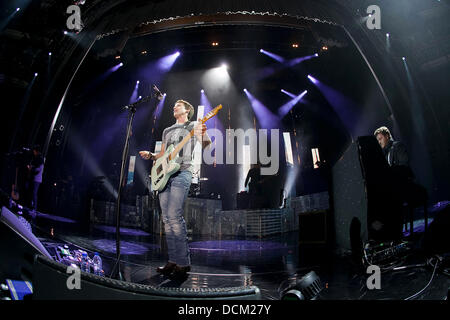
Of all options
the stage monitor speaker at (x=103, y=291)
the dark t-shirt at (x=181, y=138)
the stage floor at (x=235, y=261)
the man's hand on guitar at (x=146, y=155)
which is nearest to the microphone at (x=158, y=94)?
the dark t-shirt at (x=181, y=138)

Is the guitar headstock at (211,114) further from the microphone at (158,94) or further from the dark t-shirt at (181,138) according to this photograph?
the microphone at (158,94)

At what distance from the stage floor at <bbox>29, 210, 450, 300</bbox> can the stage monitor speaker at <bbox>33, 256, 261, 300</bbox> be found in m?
0.21

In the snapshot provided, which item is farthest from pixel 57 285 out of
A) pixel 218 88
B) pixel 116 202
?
pixel 218 88

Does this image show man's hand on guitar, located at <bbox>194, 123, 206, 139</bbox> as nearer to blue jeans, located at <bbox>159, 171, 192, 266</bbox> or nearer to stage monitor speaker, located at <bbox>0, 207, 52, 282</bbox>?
blue jeans, located at <bbox>159, 171, 192, 266</bbox>

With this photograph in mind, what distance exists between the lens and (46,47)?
1441mm

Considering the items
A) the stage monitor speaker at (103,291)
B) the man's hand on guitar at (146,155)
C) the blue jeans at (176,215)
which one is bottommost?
the stage monitor speaker at (103,291)

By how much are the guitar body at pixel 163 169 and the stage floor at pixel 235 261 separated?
0.25 meters

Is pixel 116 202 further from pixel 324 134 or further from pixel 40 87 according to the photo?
pixel 324 134

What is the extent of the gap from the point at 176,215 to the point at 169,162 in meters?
0.26

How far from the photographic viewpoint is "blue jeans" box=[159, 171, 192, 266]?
3.89 feet

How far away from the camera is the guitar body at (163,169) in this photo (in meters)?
1.21
